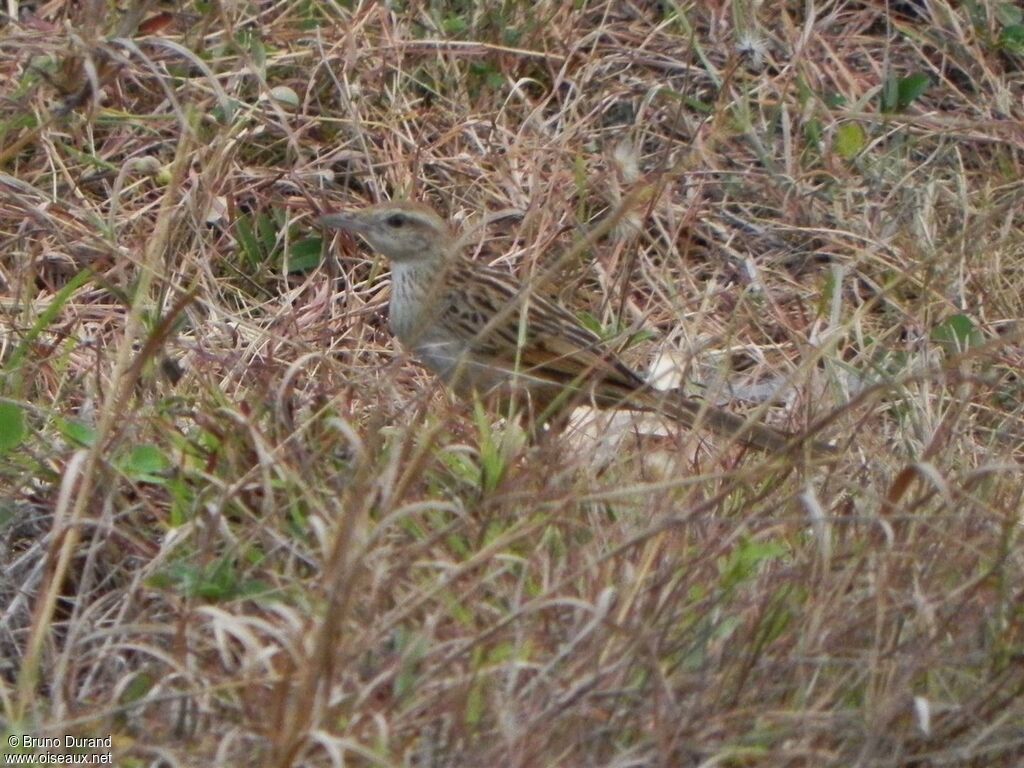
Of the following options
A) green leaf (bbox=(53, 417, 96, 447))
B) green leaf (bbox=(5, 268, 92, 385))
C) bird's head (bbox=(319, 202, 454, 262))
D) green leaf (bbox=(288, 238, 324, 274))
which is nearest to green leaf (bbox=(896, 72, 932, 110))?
bird's head (bbox=(319, 202, 454, 262))

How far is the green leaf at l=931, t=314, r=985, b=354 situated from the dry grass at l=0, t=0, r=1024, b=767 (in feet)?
0.04

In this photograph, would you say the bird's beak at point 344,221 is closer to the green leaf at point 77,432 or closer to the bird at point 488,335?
the bird at point 488,335

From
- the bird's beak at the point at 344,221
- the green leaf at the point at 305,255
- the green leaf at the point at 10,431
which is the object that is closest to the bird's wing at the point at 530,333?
the bird's beak at the point at 344,221

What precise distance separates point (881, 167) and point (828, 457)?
2.90 metres

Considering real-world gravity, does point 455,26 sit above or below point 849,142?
above

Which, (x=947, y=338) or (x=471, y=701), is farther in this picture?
(x=947, y=338)

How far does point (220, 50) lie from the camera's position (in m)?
7.77

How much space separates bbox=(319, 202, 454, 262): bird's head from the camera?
6.76m

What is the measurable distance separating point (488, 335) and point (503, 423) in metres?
0.36

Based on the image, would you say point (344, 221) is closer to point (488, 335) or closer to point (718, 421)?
point (488, 335)

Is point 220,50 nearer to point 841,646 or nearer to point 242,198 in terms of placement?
point 242,198

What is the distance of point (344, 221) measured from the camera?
6.75 m

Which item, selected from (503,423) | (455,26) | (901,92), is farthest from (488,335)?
(901,92)

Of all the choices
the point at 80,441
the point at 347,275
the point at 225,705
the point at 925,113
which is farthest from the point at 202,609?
the point at 925,113
